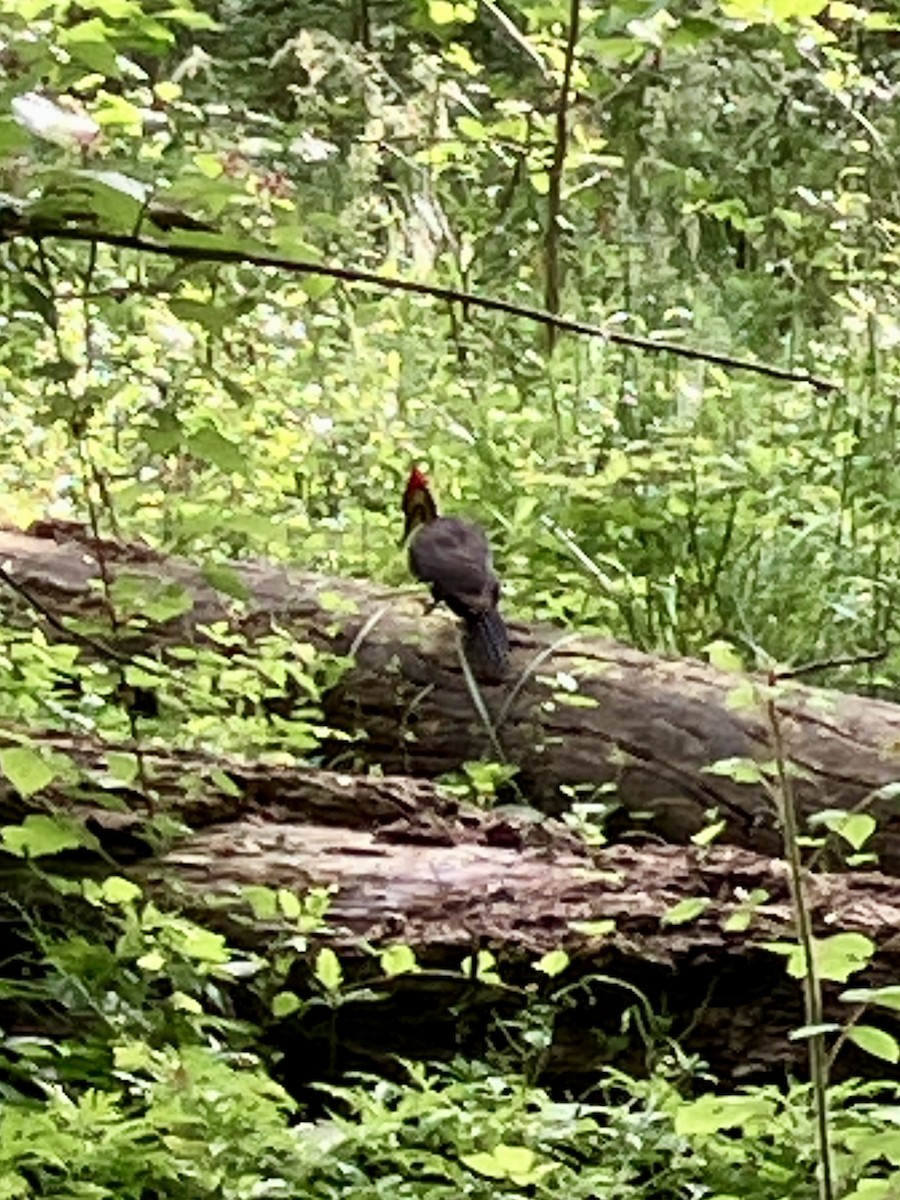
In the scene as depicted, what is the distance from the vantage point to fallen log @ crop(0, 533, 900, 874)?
3.42 metres

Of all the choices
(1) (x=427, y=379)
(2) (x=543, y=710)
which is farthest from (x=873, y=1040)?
(1) (x=427, y=379)

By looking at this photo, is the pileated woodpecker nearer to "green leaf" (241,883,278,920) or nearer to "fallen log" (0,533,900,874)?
"fallen log" (0,533,900,874)

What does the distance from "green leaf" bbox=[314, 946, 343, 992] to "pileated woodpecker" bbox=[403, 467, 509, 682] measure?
4.34 ft

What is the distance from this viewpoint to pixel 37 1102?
2.19 m

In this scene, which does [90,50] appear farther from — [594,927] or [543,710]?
[543,710]

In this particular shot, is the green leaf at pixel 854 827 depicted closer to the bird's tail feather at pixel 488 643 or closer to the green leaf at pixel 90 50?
the green leaf at pixel 90 50

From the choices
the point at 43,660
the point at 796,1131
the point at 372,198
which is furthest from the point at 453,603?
the point at 372,198

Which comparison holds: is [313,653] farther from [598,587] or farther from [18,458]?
[18,458]

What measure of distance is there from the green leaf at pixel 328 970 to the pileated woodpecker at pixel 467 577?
1322 mm

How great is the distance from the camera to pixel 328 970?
7.95 feet

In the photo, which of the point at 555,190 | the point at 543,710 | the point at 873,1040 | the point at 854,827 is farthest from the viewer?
the point at 555,190

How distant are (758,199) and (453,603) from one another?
146 inches

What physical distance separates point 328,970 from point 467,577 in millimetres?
1643

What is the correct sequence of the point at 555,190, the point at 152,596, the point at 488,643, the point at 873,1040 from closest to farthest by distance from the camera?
the point at 873,1040
the point at 152,596
the point at 488,643
the point at 555,190
